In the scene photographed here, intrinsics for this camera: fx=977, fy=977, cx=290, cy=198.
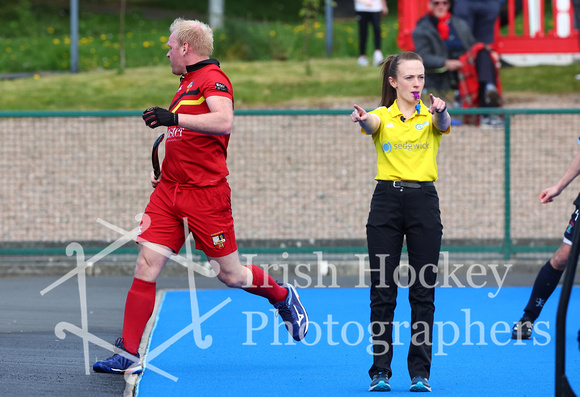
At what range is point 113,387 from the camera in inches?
210

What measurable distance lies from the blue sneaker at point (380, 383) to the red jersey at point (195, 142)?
1.45 m

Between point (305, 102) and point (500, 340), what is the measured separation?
8285 mm

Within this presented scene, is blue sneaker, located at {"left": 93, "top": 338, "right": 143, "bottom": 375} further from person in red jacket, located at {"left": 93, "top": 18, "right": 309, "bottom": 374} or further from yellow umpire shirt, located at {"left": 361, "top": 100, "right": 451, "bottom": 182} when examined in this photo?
yellow umpire shirt, located at {"left": 361, "top": 100, "right": 451, "bottom": 182}

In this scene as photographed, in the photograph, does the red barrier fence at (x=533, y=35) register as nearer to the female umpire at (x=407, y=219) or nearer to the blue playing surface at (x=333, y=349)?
the blue playing surface at (x=333, y=349)

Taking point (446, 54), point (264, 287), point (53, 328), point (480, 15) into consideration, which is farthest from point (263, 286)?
point (480, 15)

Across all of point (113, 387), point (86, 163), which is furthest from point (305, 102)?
point (113, 387)

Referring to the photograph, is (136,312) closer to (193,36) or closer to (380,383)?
(380,383)

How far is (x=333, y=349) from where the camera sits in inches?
250

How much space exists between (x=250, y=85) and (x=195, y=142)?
982 centimetres

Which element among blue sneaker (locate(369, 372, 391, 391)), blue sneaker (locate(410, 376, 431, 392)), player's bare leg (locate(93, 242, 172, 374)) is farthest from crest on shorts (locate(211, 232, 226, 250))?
blue sneaker (locate(410, 376, 431, 392))

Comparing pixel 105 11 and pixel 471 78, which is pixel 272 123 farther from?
pixel 105 11

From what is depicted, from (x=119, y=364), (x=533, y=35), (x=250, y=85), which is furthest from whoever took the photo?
(x=533, y=35)

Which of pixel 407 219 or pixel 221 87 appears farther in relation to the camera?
pixel 221 87

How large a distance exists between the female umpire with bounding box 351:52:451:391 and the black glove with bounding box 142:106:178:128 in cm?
105
